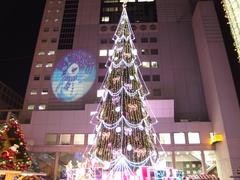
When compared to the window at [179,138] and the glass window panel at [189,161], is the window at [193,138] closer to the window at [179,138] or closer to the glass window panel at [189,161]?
the window at [179,138]

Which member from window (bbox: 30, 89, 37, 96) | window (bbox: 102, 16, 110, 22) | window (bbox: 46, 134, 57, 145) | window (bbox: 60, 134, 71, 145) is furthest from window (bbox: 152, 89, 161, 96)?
window (bbox: 30, 89, 37, 96)

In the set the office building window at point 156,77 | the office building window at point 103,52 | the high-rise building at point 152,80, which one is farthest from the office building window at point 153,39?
the office building window at point 103,52

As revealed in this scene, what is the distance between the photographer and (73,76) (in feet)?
110

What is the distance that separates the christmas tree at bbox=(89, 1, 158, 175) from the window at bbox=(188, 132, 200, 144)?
11880 millimetres

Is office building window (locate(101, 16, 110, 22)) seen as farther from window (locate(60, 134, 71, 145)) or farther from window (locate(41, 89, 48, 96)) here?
window (locate(60, 134, 71, 145))

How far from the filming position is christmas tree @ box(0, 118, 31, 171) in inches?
363

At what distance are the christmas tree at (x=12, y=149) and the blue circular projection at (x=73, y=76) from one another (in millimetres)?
21731

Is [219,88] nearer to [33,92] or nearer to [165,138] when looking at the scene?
[165,138]

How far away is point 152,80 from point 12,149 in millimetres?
24832

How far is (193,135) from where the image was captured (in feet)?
86.7

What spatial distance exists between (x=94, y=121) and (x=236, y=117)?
1563 cm

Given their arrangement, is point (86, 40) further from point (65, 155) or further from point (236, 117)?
point (236, 117)

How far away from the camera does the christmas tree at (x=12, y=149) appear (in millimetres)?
9211

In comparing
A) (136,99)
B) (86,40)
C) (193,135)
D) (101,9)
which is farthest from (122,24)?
(101,9)
